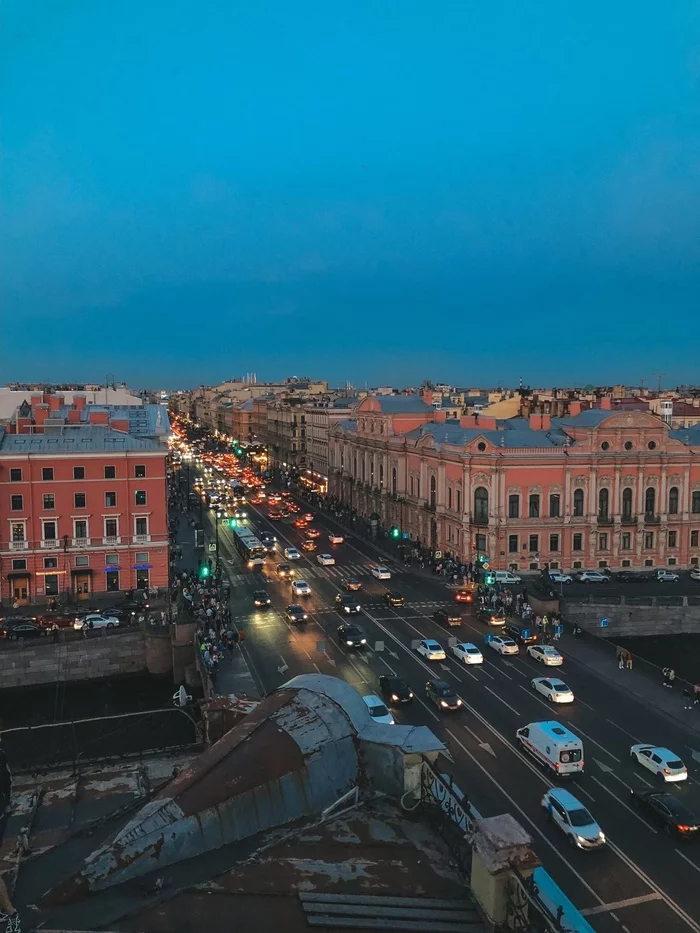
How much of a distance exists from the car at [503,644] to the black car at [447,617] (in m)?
4.03

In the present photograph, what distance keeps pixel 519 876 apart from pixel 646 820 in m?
18.3

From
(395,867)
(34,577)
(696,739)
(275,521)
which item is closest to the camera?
(395,867)

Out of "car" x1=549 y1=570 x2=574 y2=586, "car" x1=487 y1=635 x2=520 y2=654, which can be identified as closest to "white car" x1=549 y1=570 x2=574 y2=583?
"car" x1=549 y1=570 x2=574 y2=586

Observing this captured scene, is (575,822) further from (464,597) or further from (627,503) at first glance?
(627,503)

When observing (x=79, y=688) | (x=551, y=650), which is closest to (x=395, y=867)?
(x=551, y=650)

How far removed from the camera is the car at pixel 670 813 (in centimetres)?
2141

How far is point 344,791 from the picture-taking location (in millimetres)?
9125

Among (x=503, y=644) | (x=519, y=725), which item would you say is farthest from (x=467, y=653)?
(x=519, y=725)

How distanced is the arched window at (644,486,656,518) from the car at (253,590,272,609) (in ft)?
102

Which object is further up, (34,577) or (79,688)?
(34,577)

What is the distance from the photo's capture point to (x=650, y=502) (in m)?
60.8

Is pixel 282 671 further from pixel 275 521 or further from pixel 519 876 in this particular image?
pixel 275 521

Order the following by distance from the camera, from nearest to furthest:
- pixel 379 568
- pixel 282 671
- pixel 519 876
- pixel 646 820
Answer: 1. pixel 519 876
2. pixel 646 820
3. pixel 282 671
4. pixel 379 568

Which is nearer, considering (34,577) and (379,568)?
(34,577)
